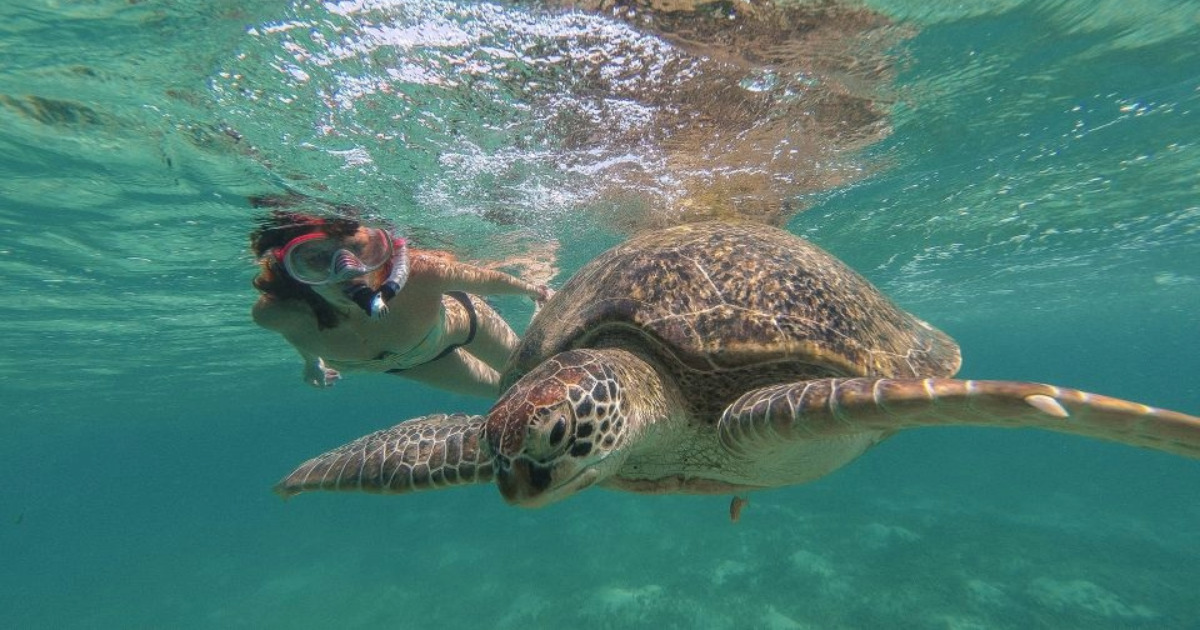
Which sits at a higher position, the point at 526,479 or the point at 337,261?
the point at 526,479

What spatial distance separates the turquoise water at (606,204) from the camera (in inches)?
227

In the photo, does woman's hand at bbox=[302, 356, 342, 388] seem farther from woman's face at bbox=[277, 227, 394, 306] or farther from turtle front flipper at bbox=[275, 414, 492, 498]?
turtle front flipper at bbox=[275, 414, 492, 498]

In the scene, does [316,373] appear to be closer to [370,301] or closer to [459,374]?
[459,374]

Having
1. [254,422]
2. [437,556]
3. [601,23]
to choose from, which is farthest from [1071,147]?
[254,422]

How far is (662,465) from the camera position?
3949mm

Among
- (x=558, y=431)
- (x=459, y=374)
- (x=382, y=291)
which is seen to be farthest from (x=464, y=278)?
(x=558, y=431)

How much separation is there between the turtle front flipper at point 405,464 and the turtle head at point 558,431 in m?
0.91

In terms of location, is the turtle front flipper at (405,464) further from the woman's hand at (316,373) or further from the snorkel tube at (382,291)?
the woman's hand at (316,373)

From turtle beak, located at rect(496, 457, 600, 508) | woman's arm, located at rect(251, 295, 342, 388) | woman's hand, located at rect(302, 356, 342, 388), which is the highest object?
turtle beak, located at rect(496, 457, 600, 508)

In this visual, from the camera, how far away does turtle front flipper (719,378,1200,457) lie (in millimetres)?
1898

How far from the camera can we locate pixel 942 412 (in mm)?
2244

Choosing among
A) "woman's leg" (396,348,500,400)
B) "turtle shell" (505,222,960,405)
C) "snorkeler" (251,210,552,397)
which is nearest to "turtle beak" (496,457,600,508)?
"turtle shell" (505,222,960,405)

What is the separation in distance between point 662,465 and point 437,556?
22912mm

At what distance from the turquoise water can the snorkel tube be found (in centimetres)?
214
